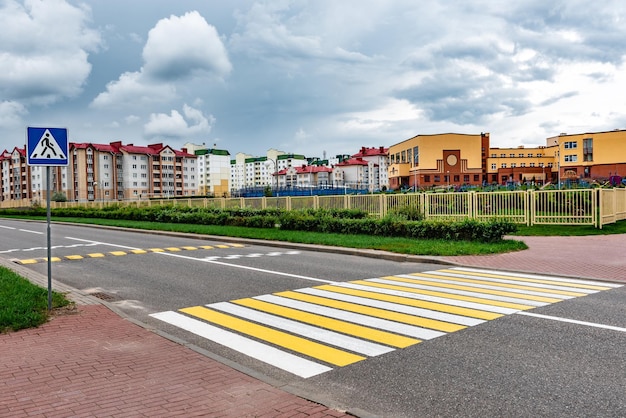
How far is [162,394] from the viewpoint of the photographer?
4270mm

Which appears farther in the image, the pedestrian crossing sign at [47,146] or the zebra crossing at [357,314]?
the pedestrian crossing sign at [47,146]

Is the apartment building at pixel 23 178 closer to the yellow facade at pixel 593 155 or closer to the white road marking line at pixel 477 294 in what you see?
the yellow facade at pixel 593 155

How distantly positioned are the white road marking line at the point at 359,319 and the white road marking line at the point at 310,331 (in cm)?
58

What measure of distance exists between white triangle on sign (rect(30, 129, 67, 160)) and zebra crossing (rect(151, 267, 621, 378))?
2.82 meters

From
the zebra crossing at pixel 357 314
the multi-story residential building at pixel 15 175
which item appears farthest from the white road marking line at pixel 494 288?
the multi-story residential building at pixel 15 175

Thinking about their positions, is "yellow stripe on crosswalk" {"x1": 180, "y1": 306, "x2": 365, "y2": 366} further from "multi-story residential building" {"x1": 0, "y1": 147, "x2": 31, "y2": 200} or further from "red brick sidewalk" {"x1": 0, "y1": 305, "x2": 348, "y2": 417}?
"multi-story residential building" {"x1": 0, "y1": 147, "x2": 31, "y2": 200}

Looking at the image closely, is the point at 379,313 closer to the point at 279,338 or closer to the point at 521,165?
the point at 279,338

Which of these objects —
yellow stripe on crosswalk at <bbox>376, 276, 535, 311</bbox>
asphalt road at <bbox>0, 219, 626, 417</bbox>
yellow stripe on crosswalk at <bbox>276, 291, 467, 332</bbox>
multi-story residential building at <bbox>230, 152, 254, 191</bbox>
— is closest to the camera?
asphalt road at <bbox>0, 219, 626, 417</bbox>

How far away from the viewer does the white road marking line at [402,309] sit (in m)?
6.71

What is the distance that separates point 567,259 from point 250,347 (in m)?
10.2

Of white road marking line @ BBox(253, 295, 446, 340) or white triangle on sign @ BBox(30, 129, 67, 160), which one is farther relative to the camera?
white triangle on sign @ BBox(30, 129, 67, 160)

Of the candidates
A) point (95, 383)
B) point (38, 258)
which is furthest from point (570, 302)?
point (38, 258)

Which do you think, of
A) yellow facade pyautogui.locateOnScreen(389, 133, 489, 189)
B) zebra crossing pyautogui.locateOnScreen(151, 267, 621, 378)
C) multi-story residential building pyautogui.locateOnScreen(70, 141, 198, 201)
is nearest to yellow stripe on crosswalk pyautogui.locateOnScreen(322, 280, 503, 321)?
zebra crossing pyautogui.locateOnScreen(151, 267, 621, 378)

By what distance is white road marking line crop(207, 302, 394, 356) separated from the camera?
5.55 metres
